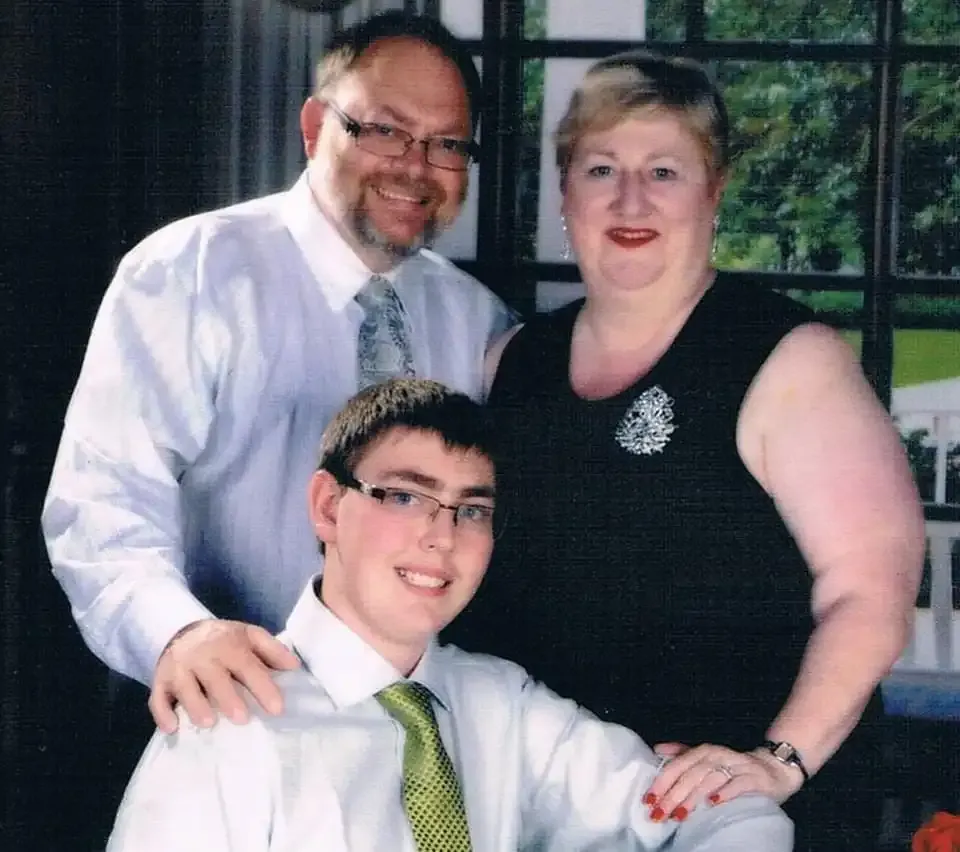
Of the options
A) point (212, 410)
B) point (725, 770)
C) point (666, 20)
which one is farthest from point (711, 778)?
point (666, 20)

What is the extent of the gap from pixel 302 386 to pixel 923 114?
1.94ft

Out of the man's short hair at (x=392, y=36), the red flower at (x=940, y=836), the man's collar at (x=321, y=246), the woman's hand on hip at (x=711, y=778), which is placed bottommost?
the red flower at (x=940, y=836)

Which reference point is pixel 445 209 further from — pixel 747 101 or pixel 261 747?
pixel 261 747

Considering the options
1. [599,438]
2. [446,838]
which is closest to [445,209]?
[599,438]

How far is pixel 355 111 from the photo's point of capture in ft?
3.16

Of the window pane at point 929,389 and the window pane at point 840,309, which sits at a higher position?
the window pane at point 840,309

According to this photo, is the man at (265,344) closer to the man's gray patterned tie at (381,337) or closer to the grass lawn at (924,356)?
the man's gray patterned tie at (381,337)

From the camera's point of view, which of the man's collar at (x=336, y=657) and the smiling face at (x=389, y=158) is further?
the smiling face at (x=389, y=158)

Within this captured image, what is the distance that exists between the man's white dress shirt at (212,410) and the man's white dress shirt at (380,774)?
0.33 feet

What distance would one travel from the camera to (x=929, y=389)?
97cm

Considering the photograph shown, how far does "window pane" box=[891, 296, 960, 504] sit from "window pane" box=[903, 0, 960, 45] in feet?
0.75

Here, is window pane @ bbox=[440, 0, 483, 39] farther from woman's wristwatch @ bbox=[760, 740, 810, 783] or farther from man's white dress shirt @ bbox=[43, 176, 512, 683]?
woman's wristwatch @ bbox=[760, 740, 810, 783]

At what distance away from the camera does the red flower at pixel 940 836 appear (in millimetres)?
914

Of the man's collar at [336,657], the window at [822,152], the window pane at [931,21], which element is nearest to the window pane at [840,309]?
the window at [822,152]
